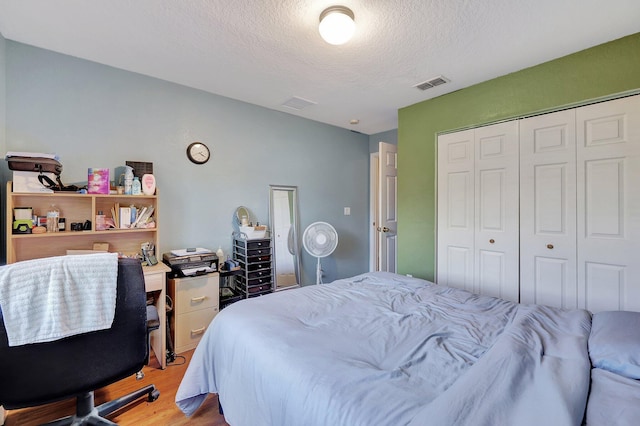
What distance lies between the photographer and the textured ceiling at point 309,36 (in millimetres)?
1668

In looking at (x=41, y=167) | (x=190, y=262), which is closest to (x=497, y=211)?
(x=190, y=262)

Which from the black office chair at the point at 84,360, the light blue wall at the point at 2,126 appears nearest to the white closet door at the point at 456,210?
the black office chair at the point at 84,360

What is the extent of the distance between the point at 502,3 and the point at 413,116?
5.10 feet

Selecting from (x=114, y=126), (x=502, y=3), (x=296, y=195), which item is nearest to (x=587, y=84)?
(x=502, y=3)

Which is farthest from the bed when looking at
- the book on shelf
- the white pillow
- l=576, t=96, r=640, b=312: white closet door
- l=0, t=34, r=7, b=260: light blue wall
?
l=0, t=34, r=7, b=260: light blue wall

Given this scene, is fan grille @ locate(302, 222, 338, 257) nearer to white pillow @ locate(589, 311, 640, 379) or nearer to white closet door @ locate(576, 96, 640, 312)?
white closet door @ locate(576, 96, 640, 312)

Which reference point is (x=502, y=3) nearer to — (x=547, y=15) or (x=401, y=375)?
(x=547, y=15)

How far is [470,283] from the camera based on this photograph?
2.77 metres

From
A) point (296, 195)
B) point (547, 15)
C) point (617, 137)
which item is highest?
point (547, 15)

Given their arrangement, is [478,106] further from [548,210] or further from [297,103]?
[297,103]

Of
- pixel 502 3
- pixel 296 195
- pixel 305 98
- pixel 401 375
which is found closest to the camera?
pixel 401 375

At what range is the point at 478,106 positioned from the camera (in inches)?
106

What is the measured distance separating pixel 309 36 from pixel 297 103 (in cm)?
123

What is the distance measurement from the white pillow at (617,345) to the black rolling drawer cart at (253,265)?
2.49m
